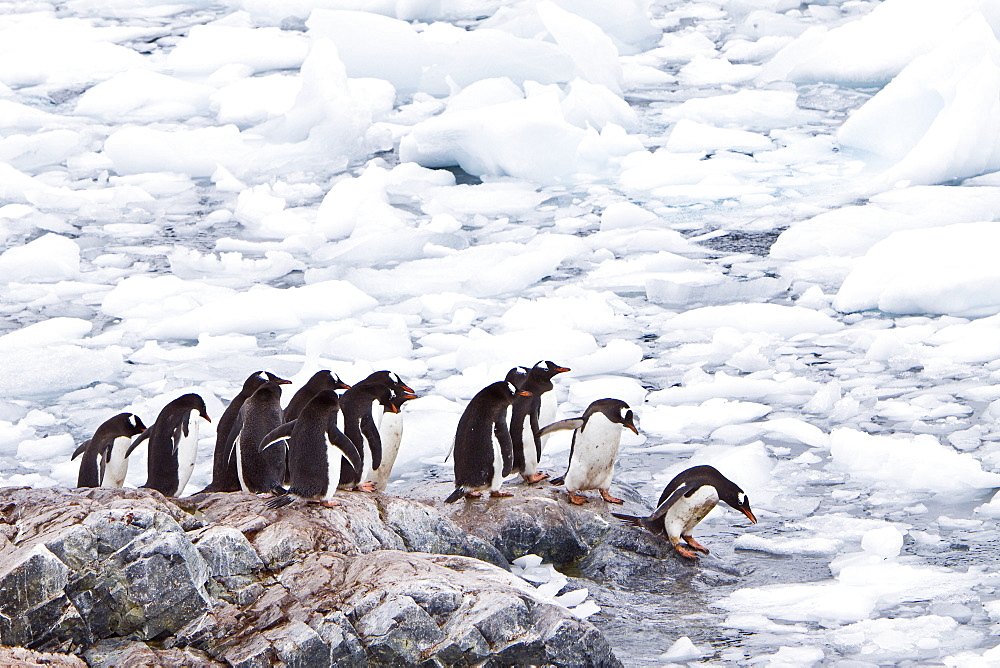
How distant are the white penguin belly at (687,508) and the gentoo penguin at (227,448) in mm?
1708

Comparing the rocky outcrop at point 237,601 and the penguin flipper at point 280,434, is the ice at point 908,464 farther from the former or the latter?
the penguin flipper at point 280,434

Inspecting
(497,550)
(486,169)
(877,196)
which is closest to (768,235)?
(877,196)

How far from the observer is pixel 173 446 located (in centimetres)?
519

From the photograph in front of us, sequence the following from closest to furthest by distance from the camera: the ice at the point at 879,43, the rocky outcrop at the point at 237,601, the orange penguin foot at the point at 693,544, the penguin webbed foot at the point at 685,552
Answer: the rocky outcrop at the point at 237,601 < the penguin webbed foot at the point at 685,552 < the orange penguin foot at the point at 693,544 < the ice at the point at 879,43

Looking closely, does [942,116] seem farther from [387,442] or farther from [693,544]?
[387,442]

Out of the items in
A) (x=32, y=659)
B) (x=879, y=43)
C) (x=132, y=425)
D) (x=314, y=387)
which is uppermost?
(x=879, y=43)

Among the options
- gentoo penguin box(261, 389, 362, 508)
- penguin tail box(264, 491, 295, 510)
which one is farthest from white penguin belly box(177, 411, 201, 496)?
penguin tail box(264, 491, 295, 510)

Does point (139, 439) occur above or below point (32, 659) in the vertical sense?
above

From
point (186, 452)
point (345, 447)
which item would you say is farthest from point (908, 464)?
point (186, 452)

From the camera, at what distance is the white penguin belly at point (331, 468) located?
170 inches

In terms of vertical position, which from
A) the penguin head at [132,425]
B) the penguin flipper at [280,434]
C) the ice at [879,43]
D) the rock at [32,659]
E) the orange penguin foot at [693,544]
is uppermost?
the ice at [879,43]

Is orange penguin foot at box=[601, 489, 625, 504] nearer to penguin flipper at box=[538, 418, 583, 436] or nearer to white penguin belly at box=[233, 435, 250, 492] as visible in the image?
penguin flipper at box=[538, 418, 583, 436]

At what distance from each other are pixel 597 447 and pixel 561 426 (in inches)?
14.5

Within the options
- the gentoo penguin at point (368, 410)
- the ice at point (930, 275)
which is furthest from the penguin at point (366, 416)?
the ice at point (930, 275)
